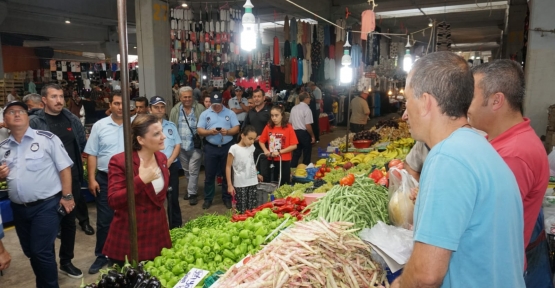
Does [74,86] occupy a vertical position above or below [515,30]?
below

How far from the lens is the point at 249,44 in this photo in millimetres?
4453

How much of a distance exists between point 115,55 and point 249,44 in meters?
17.9

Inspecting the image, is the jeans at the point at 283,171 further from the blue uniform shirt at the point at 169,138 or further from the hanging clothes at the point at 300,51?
the hanging clothes at the point at 300,51

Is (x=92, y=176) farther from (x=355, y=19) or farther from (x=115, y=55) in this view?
(x=115, y=55)

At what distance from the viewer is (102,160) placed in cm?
483

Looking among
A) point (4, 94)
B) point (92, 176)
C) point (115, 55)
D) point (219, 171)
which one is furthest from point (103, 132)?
point (115, 55)

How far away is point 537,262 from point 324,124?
44.3 feet

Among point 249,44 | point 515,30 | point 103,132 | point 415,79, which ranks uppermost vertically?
point 515,30

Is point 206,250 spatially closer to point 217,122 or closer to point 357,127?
point 217,122

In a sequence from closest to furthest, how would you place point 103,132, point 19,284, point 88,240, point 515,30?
point 19,284 < point 103,132 < point 88,240 < point 515,30

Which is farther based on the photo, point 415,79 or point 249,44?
point 249,44

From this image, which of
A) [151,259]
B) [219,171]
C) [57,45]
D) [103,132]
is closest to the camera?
[151,259]

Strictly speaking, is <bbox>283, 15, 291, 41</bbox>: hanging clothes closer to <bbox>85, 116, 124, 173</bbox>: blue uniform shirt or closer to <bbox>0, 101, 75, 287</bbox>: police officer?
<bbox>85, 116, 124, 173</bbox>: blue uniform shirt

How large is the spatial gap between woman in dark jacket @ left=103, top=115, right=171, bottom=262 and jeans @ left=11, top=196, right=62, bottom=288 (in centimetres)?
79
